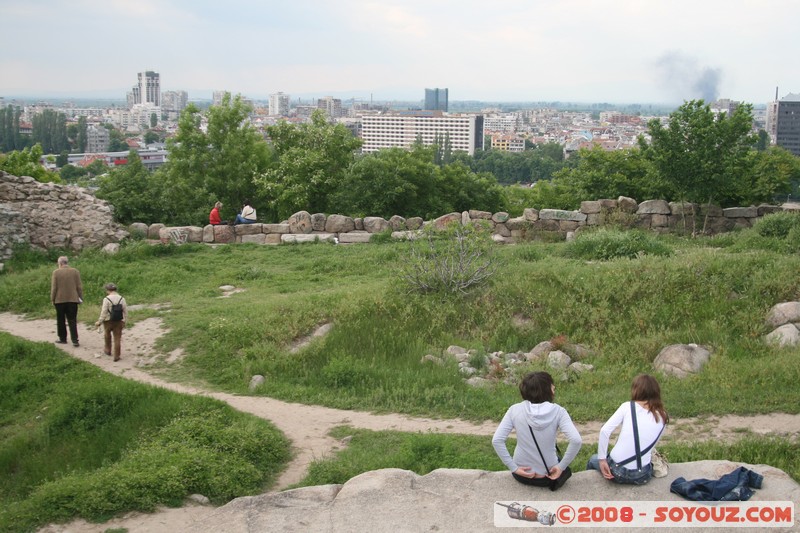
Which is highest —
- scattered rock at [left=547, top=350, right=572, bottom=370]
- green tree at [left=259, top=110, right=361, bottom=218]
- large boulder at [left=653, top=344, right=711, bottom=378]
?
green tree at [left=259, top=110, right=361, bottom=218]

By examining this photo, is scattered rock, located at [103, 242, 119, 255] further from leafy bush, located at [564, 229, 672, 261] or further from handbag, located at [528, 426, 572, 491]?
handbag, located at [528, 426, 572, 491]

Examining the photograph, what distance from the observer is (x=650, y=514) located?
5852 millimetres

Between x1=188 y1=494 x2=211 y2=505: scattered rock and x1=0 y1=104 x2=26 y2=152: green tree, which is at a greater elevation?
x1=0 y1=104 x2=26 y2=152: green tree

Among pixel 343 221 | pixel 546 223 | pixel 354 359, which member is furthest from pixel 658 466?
pixel 343 221

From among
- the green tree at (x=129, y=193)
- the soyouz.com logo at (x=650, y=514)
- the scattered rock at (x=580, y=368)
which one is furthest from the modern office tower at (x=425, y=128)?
the soyouz.com logo at (x=650, y=514)

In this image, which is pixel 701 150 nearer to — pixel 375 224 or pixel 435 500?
pixel 375 224

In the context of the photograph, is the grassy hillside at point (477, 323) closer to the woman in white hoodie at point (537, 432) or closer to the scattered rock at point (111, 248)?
the scattered rock at point (111, 248)

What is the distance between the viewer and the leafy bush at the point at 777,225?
1591 centimetres

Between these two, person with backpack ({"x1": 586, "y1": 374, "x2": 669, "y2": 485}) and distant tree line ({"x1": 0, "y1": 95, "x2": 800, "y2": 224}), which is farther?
distant tree line ({"x1": 0, "y1": 95, "x2": 800, "y2": 224})

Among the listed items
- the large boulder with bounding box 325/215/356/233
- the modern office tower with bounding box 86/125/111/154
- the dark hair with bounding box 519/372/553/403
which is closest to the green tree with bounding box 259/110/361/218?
the large boulder with bounding box 325/215/356/233

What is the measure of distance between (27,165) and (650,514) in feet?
76.5

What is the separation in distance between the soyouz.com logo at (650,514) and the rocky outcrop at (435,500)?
0.03 metres

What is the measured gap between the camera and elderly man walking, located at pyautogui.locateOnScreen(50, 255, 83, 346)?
12.0 meters

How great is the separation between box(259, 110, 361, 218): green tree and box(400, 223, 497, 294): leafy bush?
816 centimetres
